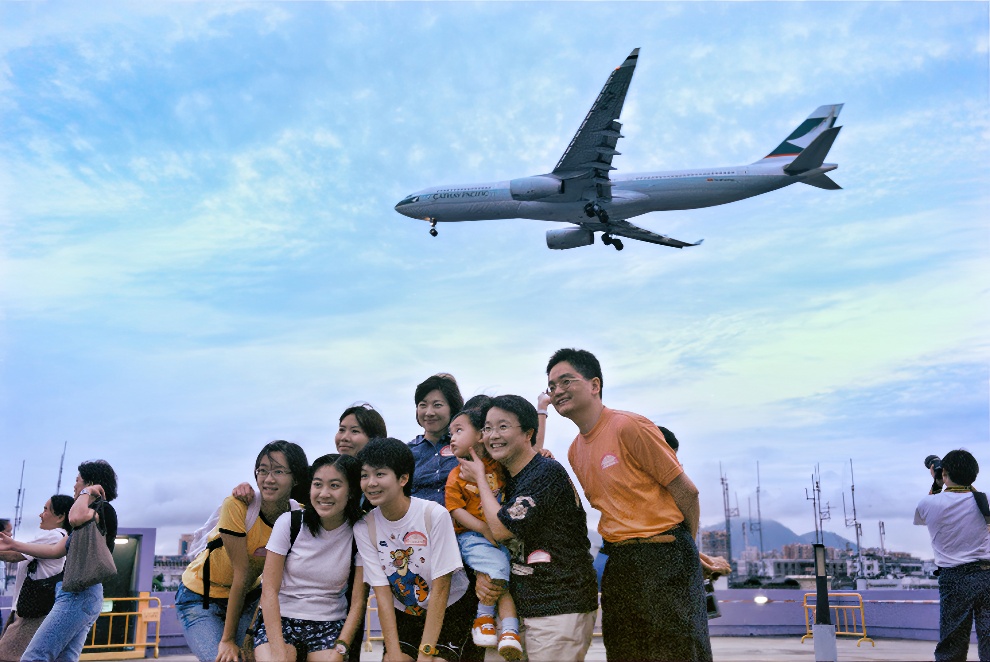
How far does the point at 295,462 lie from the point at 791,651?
9.74 m

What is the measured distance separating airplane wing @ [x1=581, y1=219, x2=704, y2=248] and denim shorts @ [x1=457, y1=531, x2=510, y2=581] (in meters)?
24.8

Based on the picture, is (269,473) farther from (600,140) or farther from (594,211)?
(594,211)

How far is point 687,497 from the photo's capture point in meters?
3.97

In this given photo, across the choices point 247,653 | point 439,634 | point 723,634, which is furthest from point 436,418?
point 723,634

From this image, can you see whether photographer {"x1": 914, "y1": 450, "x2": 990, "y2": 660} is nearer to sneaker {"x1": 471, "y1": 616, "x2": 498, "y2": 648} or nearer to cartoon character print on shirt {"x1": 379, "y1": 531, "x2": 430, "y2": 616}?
sneaker {"x1": 471, "y1": 616, "x2": 498, "y2": 648}

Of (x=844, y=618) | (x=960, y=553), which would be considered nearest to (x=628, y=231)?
(x=844, y=618)

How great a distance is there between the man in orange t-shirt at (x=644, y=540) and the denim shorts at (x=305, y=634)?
4.65 ft

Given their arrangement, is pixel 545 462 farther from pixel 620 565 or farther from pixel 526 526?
pixel 620 565

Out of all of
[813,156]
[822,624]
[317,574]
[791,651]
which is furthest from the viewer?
[813,156]

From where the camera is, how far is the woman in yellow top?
4.15 m

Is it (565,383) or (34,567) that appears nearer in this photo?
(565,383)

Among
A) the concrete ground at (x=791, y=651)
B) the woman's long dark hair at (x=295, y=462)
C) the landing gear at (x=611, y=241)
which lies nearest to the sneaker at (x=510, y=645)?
the woman's long dark hair at (x=295, y=462)

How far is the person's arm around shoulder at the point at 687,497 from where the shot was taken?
3.96 m

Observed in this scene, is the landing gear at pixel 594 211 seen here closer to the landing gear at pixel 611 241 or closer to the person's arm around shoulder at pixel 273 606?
the landing gear at pixel 611 241
